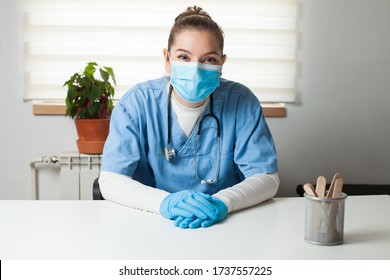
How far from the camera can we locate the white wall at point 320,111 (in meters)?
2.43

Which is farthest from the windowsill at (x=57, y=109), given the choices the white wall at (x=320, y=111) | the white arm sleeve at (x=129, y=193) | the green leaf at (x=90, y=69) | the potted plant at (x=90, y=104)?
the white arm sleeve at (x=129, y=193)

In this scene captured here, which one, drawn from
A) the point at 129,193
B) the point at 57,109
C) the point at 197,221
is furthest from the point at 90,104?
the point at 197,221

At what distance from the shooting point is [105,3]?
92.8 inches

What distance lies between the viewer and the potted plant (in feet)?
7.24

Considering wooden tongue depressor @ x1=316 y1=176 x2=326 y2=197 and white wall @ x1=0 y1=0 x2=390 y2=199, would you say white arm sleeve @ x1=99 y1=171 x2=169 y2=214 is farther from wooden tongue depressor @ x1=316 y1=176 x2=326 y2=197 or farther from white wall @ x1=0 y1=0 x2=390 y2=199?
white wall @ x1=0 y1=0 x2=390 y2=199

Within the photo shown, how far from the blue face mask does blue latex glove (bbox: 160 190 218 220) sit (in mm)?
391

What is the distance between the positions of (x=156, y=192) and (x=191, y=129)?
342mm

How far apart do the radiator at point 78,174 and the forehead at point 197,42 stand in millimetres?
978

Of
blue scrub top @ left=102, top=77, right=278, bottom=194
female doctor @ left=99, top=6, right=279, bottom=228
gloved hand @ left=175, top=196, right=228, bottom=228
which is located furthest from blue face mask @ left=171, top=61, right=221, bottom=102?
gloved hand @ left=175, top=196, right=228, bottom=228

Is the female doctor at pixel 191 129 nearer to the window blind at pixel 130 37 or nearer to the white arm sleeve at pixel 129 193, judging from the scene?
the white arm sleeve at pixel 129 193

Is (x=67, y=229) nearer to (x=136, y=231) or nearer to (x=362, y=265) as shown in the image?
(x=136, y=231)

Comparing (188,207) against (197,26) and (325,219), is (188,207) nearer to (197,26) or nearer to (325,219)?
(325,219)

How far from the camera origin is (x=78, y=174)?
2.32 metres

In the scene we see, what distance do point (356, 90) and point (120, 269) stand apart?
1945mm
